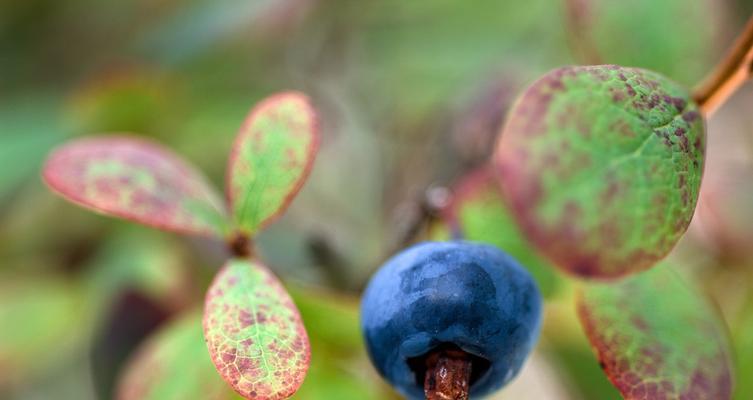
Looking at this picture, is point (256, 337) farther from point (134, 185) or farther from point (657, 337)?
point (657, 337)

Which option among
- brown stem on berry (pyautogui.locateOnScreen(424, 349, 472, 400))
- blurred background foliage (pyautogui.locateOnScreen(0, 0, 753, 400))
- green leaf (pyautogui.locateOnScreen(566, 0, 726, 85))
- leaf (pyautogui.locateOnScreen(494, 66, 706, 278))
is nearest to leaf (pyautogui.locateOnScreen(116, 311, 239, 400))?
blurred background foliage (pyautogui.locateOnScreen(0, 0, 753, 400))

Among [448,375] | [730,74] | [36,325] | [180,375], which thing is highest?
[730,74]

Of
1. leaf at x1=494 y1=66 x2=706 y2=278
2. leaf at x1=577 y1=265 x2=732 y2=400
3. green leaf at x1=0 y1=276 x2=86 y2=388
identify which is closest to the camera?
leaf at x1=494 y1=66 x2=706 y2=278

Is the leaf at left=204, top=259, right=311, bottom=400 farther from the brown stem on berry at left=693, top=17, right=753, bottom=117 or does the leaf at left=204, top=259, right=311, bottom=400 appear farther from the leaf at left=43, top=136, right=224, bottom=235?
the brown stem on berry at left=693, top=17, right=753, bottom=117

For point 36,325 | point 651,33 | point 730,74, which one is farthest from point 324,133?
point 730,74

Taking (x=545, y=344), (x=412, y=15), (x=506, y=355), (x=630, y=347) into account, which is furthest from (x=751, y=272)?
(x=412, y=15)

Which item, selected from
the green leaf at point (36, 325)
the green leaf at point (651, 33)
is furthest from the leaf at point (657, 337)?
→ the green leaf at point (36, 325)

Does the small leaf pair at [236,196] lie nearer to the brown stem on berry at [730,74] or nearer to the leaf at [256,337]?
the leaf at [256,337]
